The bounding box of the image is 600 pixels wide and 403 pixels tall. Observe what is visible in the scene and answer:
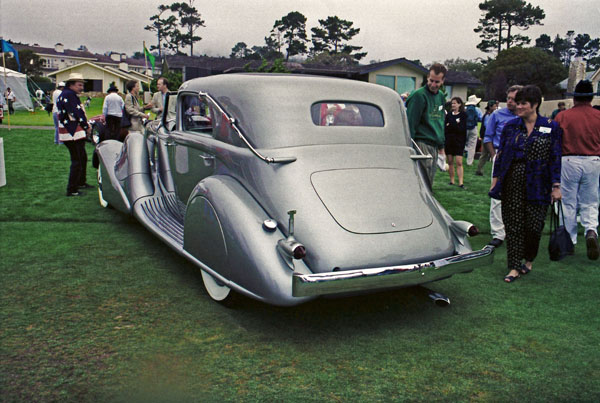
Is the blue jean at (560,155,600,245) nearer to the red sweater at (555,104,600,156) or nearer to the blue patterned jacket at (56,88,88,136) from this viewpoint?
the red sweater at (555,104,600,156)

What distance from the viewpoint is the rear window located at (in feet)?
12.9

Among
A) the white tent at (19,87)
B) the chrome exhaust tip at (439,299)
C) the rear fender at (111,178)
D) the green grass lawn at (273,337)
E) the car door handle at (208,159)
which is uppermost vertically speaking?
the white tent at (19,87)

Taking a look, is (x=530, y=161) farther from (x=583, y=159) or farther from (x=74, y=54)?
(x=74, y=54)

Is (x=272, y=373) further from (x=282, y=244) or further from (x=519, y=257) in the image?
(x=519, y=257)

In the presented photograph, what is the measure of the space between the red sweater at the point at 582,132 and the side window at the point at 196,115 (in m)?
3.50

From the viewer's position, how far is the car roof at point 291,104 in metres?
3.75

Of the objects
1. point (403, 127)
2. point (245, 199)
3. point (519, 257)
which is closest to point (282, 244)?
point (245, 199)

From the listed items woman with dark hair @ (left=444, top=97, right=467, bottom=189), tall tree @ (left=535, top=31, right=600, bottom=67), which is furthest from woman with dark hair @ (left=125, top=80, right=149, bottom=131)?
tall tree @ (left=535, top=31, right=600, bottom=67)

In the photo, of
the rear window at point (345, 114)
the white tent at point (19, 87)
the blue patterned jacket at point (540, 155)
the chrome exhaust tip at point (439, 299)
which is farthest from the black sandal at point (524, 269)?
the white tent at point (19, 87)

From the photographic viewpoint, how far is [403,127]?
4.27 metres

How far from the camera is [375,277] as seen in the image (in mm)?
3035

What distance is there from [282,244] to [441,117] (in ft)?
10.9

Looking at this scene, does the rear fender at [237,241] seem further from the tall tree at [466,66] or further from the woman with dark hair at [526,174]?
the tall tree at [466,66]

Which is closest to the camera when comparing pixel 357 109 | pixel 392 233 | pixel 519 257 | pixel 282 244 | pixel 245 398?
pixel 245 398
